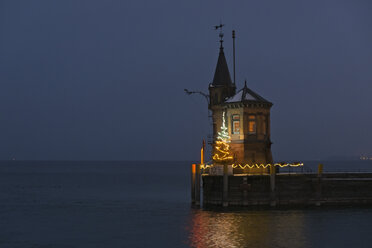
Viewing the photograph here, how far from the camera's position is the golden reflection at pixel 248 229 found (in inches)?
1630

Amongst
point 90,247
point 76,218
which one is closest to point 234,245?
point 90,247

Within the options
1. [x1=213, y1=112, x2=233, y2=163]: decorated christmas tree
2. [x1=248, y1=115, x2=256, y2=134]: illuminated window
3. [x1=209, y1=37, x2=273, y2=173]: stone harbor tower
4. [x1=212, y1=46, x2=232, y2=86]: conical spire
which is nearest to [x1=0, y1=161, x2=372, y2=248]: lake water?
[x1=213, y1=112, x2=233, y2=163]: decorated christmas tree

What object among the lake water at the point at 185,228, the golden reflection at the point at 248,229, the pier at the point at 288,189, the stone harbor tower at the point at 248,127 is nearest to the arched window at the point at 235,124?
the stone harbor tower at the point at 248,127

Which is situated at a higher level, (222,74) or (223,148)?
(222,74)

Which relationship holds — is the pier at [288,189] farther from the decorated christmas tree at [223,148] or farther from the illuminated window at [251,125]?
the illuminated window at [251,125]

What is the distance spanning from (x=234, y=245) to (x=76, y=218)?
22.5 meters

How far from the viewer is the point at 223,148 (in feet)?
180

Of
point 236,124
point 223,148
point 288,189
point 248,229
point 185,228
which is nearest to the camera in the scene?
point 248,229

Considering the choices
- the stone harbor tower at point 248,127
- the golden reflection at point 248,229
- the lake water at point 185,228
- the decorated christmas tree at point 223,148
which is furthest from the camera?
the stone harbor tower at point 248,127

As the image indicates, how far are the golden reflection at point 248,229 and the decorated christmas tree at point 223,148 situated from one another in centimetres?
558

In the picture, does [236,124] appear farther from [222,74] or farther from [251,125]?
[222,74]

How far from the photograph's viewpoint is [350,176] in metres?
53.3

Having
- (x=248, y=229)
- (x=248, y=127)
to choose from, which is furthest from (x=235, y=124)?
(x=248, y=229)

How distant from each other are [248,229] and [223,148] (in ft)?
37.8
